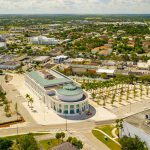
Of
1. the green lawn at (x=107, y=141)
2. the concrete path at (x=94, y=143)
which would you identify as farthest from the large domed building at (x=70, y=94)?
the concrete path at (x=94, y=143)

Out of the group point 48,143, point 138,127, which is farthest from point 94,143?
point 138,127

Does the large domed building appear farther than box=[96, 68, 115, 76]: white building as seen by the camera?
No

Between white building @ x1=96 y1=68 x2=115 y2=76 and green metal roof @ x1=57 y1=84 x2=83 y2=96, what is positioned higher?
green metal roof @ x1=57 y1=84 x2=83 y2=96

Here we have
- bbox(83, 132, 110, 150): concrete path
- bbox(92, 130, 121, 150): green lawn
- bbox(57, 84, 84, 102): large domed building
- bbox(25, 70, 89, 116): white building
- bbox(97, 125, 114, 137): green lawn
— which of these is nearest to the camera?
bbox(83, 132, 110, 150): concrete path

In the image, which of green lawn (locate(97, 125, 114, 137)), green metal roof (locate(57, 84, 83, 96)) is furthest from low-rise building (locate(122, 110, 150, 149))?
green metal roof (locate(57, 84, 83, 96))

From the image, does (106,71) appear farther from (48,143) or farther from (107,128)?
(48,143)

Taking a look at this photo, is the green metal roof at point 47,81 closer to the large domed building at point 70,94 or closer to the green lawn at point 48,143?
the large domed building at point 70,94

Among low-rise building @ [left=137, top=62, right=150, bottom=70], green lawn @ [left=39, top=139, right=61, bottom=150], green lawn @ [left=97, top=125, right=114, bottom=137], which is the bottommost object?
green lawn @ [left=39, top=139, right=61, bottom=150]

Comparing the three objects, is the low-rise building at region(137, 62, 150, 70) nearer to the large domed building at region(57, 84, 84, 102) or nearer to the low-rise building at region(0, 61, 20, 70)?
the large domed building at region(57, 84, 84, 102)

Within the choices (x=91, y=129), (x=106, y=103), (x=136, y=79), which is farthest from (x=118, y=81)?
(x=91, y=129)

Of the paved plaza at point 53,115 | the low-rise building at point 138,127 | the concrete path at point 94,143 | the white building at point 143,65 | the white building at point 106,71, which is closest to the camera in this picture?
the low-rise building at point 138,127
